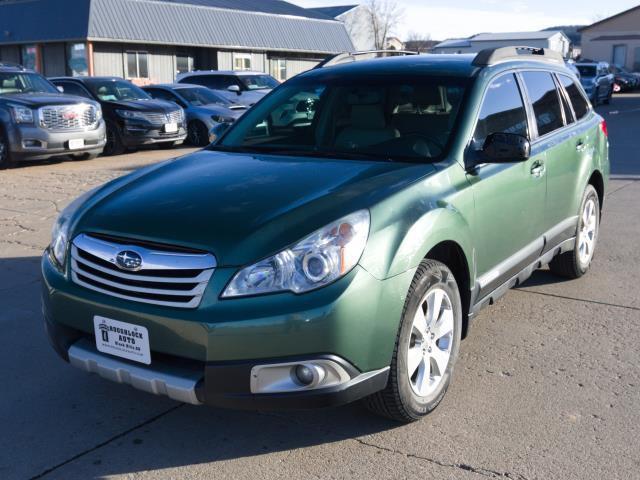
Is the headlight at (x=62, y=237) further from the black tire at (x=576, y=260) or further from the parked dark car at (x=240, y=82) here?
the parked dark car at (x=240, y=82)

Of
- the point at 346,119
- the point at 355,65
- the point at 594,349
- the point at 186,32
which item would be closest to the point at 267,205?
the point at 346,119

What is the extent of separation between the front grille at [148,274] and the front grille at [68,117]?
983cm

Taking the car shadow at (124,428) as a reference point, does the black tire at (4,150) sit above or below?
above

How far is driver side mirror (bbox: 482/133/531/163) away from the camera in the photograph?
12.9ft

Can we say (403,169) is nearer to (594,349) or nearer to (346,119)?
(346,119)

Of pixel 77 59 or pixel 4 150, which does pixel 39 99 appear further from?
pixel 77 59

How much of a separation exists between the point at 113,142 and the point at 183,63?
23.5 m

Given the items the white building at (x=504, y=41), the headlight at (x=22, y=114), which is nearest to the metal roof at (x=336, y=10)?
the white building at (x=504, y=41)

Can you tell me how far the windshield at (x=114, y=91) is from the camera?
50.8 feet

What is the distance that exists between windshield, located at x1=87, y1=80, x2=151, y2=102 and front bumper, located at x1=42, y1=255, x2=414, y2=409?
1312 cm

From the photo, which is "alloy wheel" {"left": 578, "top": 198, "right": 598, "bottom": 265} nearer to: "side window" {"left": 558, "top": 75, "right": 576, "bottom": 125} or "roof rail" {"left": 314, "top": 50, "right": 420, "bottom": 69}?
"side window" {"left": 558, "top": 75, "right": 576, "bottom": 125}

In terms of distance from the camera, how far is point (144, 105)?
1516 cm

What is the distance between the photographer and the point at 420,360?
11.8 feet

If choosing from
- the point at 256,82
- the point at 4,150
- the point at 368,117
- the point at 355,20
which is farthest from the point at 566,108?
the point at 355,20
